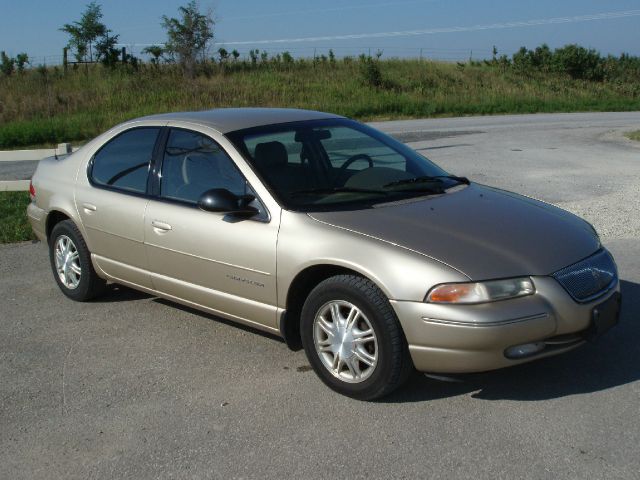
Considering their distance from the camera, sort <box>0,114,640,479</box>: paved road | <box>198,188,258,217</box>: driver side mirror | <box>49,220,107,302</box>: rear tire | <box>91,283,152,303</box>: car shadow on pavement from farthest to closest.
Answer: <box>91,283,152,303</box>: car shadow on pavement → <box>49,220,107,302</box>: rear tire → <box>198,188,258,217</box>: driver side mirror → <box>0,114,640,479</box>: paved road

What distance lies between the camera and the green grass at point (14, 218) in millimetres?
8891

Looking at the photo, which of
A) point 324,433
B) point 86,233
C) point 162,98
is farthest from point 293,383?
point 162,98

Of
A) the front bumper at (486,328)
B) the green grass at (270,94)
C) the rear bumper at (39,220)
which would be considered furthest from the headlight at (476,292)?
the green grass at (270,94)


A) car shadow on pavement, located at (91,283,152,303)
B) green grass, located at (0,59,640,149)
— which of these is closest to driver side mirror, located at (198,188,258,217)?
car shadow on pavement, located at (91,283,152,303)

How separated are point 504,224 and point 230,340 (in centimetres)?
206

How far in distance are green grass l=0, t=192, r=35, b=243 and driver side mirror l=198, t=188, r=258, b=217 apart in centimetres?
478

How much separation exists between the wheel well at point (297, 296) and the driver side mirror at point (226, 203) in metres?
0.53

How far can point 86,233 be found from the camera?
614cm

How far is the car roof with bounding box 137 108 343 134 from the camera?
538cm

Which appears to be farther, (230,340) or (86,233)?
(86,233)

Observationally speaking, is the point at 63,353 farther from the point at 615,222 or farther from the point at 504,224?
the point at 615,222

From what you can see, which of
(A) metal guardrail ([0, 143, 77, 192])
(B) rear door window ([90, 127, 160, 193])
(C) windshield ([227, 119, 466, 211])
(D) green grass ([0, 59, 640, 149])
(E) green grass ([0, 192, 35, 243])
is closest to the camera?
(C) windshield ([227, 119, 466, 211])

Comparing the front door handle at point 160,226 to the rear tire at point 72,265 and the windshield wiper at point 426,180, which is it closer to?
the rear tire at point 72,265

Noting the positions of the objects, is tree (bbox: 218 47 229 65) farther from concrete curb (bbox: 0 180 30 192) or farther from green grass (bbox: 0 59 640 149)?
concrete curb (bbox: 0 180 30 192)
